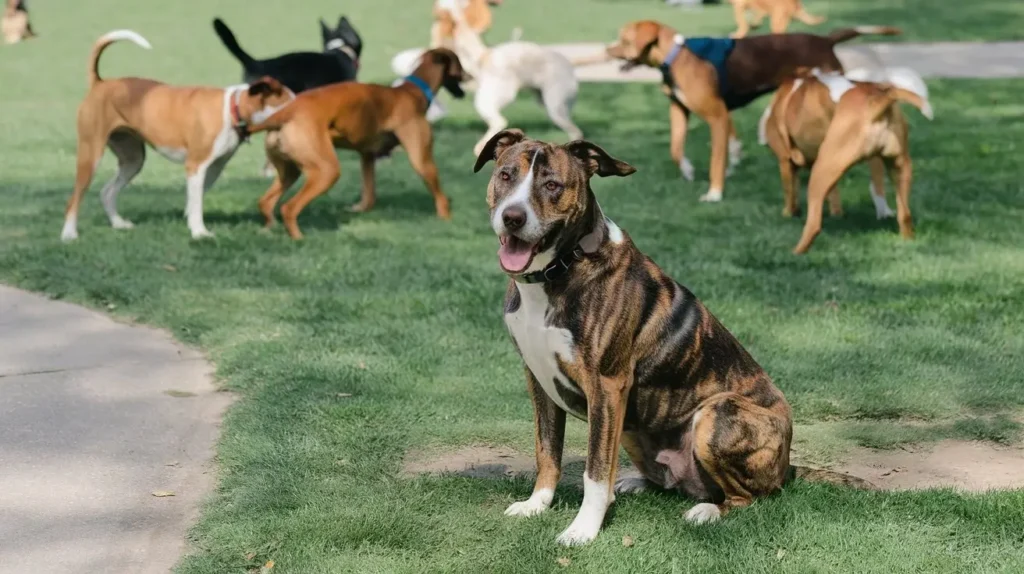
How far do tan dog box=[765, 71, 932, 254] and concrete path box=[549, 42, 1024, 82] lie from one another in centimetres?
902

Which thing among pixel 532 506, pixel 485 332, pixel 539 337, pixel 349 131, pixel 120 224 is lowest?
pixel 120 224

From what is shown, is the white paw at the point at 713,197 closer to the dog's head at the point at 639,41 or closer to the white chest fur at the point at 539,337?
the dog's head at the point at 639,41

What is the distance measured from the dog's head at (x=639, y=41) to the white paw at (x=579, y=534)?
771 cm

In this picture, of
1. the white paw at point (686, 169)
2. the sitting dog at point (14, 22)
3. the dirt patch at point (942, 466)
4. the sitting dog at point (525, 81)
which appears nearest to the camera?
the dirt patch at point (942, 466)

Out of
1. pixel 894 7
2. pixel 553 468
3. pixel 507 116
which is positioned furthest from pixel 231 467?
pixel 894 7

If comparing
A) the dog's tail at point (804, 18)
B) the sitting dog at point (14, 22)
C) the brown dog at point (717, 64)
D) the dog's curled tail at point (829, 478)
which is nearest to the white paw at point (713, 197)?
the brown dog at point (717, 64)

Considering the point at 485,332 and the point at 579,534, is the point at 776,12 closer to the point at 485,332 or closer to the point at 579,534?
the point at 485,332

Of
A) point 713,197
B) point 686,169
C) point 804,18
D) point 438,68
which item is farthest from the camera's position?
point 804,18

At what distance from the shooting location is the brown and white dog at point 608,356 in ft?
13.1

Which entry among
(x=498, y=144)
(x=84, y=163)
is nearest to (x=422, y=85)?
(x=84, y=163)

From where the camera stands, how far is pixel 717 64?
11297 millimetres

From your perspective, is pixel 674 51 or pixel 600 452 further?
pixel 674 51

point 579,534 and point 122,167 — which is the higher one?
point 579,534

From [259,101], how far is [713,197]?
13.9 feet
